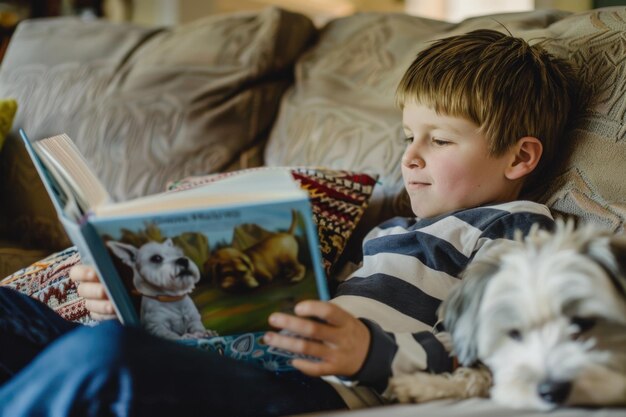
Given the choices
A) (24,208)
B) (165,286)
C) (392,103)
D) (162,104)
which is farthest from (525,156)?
(24,208)

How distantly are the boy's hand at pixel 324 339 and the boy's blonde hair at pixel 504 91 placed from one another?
500 mm

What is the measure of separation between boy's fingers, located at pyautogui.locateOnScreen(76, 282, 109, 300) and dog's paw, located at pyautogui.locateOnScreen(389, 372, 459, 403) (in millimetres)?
468

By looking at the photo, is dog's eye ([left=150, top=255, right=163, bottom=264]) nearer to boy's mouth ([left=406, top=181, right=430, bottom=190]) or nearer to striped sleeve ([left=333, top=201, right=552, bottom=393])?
striped sleeve ([left=333, top=201, right=552, bottom=393])

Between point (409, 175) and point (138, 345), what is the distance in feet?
2.07

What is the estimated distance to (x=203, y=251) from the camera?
0.88m

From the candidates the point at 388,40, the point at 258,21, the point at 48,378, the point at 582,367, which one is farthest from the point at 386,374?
the point at 258,21

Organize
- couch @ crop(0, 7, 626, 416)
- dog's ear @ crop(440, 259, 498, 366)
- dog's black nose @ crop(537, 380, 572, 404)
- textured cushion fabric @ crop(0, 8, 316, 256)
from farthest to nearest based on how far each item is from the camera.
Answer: textured cushion fabric @ crop(0, 8, 316, 256)
couch @ crop(0, 7, 626, 416)
dog's ear @ crop(440, 259, 498, 366)
dog's black nose @ crop(537, 380, 572, 404)

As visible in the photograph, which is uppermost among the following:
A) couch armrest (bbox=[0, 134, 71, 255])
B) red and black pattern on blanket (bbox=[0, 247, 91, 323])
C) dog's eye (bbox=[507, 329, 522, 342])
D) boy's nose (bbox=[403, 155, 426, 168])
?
boy's nose (bbox=[403, 155, 426, 168])

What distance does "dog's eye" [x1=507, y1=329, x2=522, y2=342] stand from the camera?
0.84 meters

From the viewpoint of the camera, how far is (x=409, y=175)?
1.27m

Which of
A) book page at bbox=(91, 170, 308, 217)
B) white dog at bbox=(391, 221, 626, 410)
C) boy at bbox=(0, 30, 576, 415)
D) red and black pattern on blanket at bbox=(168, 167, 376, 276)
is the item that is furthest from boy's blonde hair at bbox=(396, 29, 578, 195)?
book page at bbox=(91, 170, 308, 217)

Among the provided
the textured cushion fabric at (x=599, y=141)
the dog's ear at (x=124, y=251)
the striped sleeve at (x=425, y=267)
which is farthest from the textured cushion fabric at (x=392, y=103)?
the dog's ear at (x=124, y=251)

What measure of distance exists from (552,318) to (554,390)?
0.29 feet

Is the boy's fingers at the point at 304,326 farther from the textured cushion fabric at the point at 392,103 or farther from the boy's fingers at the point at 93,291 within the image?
the textured cushion fabric at the point at 392,103
